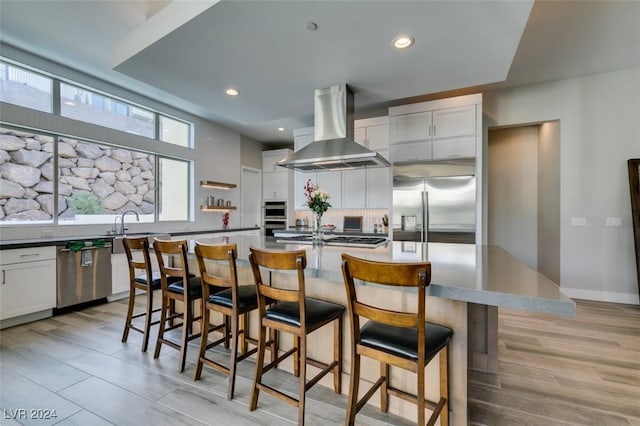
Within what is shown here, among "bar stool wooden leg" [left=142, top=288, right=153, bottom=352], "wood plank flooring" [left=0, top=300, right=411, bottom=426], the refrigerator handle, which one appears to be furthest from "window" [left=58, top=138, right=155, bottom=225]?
the refrigerator handle

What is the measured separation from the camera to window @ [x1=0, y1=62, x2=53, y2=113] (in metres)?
3.32

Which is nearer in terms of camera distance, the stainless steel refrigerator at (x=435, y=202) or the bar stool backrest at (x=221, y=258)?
the bar stool backrest at (x=221, y=258)

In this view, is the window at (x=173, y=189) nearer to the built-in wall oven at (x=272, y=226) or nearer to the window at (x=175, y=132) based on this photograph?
the window at (x=175, y=132)

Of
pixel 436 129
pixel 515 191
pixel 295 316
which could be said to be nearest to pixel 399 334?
pixel 295 316

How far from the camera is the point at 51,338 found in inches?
110

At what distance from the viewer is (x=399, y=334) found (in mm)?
1432

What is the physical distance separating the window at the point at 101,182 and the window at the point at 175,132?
477 mm

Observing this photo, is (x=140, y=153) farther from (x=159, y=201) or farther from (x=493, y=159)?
(x=493, y=159)

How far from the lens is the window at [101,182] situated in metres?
3.93

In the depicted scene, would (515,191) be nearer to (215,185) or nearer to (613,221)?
(613,221)

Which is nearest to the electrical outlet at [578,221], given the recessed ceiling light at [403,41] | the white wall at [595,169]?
the white wall at [595,169]

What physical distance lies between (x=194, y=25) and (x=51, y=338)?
10.5 feet

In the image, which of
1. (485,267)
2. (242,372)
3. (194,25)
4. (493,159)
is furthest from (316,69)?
(493,159)

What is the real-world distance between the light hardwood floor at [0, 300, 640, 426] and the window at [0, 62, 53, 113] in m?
2.64
